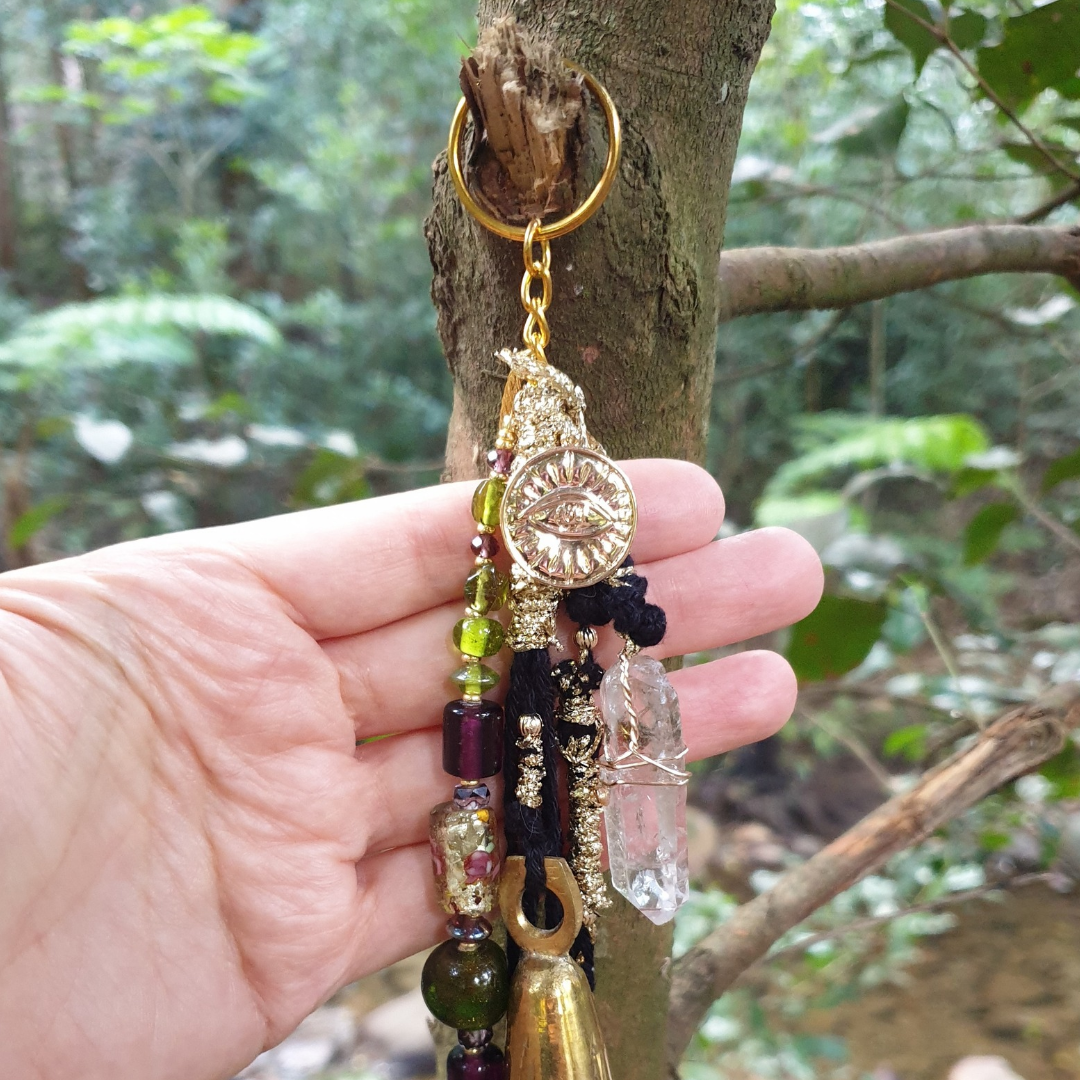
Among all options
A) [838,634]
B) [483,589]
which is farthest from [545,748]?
[838,634]

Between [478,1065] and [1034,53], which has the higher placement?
[1034,53]

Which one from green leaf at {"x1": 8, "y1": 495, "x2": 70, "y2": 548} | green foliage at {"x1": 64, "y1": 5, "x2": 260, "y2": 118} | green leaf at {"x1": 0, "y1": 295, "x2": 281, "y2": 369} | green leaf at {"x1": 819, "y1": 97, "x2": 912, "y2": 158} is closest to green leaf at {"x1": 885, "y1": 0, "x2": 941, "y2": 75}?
green leaf at {"x1": 819, "y1": 97, "x2": 912, "y2": 158}

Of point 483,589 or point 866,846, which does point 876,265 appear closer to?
point 483,589

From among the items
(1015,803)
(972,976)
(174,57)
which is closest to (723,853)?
(972,976)

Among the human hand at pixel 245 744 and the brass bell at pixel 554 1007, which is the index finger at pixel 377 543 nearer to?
the human hand at pixel 245 744

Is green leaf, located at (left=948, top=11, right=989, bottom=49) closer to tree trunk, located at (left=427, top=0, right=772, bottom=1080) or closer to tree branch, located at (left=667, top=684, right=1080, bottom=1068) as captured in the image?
tree trunk, located at (left=427, top=0, right=772, bottom=1080)

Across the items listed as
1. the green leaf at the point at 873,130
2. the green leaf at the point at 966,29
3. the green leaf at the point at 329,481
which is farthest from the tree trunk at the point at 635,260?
the green leaf at the point at 329,481

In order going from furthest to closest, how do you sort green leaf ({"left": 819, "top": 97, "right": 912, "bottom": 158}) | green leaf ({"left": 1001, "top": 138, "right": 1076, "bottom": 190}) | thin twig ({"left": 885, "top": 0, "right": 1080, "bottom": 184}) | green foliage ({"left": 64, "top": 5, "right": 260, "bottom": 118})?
green foliage ({"left": 64, "top": 5, "right": 260, "bottom": 118}) < green leaf ({"left": 819, "top": 97, "right": 912, "bottom": 158}) < green leaf ({"left": 1001, "top": 138, "right": 1076, "bottom": 190}) < thin twig ({"left": 885, "top": 0, "right": 1080, "bottom": 184})
